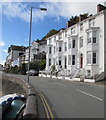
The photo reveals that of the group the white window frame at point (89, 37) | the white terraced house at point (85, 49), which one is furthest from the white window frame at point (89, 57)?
the white window frame at point (89, 37)

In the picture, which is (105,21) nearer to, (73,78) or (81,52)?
(81,52)

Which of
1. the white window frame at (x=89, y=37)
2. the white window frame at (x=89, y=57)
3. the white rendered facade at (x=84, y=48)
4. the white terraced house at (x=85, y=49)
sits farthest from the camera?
the white window frame at (x=89, y=37)

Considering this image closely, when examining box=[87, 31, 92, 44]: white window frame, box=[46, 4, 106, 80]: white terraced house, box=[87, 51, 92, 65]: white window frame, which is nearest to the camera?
box=[46, 4, 106, 80]: white terraced house

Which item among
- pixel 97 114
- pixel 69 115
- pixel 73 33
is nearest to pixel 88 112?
pixel 97 114

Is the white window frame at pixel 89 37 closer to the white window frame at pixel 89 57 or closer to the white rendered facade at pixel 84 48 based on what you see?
the white rendered facade at pixel 84 48

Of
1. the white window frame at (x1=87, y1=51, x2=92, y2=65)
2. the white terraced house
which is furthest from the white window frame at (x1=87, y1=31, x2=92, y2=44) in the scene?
the white window frame at (x1=87, y1=51, x2=92, y2=65)

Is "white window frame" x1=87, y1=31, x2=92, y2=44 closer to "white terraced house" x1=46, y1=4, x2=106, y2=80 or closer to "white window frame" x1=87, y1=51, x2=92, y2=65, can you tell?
"white terraced house" x1=46, y1=4, x2=106, y2=80

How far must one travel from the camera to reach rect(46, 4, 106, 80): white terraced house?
2991 centimetres

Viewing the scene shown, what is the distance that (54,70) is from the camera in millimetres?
42938

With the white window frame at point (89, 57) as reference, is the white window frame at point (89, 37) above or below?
above

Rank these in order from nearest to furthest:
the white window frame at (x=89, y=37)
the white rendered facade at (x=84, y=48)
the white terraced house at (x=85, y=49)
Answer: the white terraced house at (x=85, y=49), the white rendered facade at (x=84, y=48), the white window frame at (x=89, y=37)

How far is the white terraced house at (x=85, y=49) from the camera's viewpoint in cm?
2991

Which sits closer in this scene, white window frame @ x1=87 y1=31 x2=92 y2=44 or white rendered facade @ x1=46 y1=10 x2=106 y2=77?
white rendered facade @ x1=46 y1=10 x2=106 y2=77

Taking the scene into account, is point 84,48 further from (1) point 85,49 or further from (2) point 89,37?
(2) point 89,37
